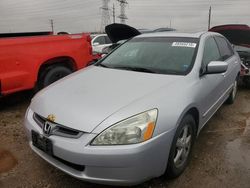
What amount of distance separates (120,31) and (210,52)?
2.99 m

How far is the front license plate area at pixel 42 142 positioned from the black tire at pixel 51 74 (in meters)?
2.87

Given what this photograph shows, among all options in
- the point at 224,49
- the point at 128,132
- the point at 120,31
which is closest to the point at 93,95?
the point at 128,132

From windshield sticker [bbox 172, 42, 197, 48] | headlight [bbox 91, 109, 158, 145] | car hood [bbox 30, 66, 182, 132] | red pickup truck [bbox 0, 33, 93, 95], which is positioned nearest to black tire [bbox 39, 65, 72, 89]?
red pickup truck [bbox 0, 33, 93, 95]

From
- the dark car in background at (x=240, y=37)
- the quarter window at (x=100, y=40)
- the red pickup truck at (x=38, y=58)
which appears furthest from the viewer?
the quarter window at (x=100, y=40)

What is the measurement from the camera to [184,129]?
3.16 m

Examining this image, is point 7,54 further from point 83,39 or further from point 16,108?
point 83,39

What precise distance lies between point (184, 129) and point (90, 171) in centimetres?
110

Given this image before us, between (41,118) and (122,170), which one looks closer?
(122,170)

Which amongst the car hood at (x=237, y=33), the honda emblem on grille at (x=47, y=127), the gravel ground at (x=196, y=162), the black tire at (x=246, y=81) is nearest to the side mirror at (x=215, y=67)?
the gravel ground at (x=196, y=162)

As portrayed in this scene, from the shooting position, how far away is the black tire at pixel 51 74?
5.77m

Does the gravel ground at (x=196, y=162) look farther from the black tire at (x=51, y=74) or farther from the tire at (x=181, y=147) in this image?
the black tire at (x=51, y=74)

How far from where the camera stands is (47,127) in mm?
2846

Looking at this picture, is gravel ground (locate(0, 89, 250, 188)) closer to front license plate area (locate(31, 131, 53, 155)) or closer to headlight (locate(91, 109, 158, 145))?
front license plate area (locate(31, 131, 53, 155))

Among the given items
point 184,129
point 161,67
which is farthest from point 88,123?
point 161,67
